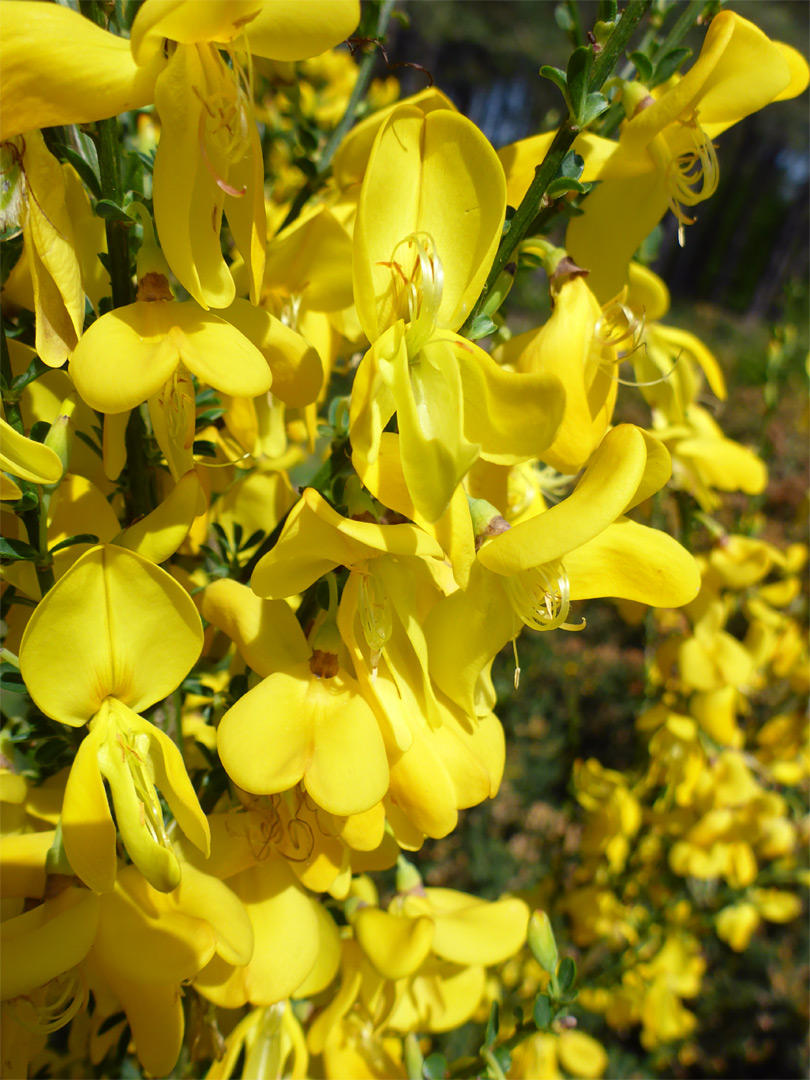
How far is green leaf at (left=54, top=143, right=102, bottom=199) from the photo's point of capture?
47 cm

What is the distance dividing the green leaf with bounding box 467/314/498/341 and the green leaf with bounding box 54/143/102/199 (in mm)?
241

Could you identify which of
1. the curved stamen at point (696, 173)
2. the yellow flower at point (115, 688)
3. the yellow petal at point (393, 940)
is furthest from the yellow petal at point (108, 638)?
the curved stamen at point (696, 173)

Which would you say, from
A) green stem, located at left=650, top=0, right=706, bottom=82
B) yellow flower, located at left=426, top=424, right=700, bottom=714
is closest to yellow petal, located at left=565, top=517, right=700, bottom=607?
yellow flower, located at left=426, top=424, right=700, bottom=714

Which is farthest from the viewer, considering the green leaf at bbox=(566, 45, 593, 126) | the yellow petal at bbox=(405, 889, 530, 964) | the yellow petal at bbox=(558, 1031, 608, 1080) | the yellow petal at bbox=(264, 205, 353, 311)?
the yellow petal at bbox=(558, 1031, 608, 1080)

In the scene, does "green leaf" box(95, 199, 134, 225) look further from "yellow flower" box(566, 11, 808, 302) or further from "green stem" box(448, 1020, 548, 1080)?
"green stem" box(448, 1020, 548, 1080)

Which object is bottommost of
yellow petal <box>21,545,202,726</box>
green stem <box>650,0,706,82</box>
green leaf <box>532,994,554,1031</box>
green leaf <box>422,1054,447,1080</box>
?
green leaf <box>422,1054,447,1080</box>

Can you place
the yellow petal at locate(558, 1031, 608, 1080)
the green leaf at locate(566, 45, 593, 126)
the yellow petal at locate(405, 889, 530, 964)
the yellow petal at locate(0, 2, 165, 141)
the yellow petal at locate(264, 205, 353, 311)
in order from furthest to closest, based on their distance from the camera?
the yellow petal at locate(558, 1031, 608, 1080), the yellow petal at locate(405, 889, 530, 964), the yellow petal at locate(264, 205, 353, 311), the green leaf at locate(566, 45, 593, 126), the yellow petal at locate(0, 2, 165, 141)

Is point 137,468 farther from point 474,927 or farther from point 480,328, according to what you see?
point 474,927

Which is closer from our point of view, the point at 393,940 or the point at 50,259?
the point at 50,259

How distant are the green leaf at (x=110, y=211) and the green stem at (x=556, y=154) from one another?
0.69ft

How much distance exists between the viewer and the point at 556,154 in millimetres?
495

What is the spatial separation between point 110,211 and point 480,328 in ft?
0.74

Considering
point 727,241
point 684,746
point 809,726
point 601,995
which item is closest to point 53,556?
point 684,746

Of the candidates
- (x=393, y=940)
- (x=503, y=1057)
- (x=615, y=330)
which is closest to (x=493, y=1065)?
(x=503, y=1057)
